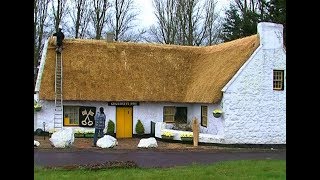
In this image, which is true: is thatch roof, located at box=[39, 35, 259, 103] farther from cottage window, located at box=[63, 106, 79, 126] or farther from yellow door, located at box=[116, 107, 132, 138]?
cottage window, located at box=[63, 106, 79, 126]

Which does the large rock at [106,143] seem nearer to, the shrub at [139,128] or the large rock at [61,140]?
the large rock at [61,140]

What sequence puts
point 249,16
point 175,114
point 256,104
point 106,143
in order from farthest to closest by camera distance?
point 249,16
point 175,114
point 256,104
point 106,143

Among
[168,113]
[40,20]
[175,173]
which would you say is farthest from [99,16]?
[175,173]

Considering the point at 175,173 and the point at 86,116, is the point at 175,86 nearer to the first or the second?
the point at 86,116

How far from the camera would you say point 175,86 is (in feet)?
83.6

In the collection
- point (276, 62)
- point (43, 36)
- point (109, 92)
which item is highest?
point (43, 36)

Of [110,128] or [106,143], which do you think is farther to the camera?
[110,128]

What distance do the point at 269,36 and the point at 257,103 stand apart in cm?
351

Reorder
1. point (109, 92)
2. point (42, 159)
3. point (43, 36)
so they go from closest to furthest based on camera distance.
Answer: point (42, 159)
point (109, 92)
point (43, 36)

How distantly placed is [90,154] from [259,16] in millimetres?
19867

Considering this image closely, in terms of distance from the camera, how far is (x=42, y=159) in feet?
48.1

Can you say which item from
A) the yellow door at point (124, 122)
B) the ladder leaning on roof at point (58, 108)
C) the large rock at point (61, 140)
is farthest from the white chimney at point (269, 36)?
the ladder leaning on roof at point (58, 108)
